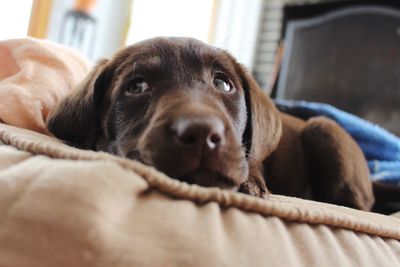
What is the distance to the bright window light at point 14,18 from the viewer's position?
3.65m

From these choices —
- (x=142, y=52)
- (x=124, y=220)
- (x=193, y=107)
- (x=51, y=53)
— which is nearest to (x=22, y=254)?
(x=124, y=220)

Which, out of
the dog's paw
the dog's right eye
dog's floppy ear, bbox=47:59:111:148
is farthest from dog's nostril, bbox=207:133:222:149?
dog's floppy ear, bbox=47:59:111:148

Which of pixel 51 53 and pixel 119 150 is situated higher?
pixel 51 53

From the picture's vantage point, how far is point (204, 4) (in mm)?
5746

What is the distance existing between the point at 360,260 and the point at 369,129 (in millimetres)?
1633

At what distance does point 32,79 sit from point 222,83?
655 mm

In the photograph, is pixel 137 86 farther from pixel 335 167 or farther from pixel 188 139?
pixel 335 167

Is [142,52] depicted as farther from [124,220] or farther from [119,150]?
[124,220]

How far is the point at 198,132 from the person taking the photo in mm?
1041

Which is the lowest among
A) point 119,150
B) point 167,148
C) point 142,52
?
point 119,150

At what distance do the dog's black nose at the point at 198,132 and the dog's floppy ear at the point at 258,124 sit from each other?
0.45 m

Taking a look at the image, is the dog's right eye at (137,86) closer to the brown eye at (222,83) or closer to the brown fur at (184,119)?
the brown fur at (184,119)

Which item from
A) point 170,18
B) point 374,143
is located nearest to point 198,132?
point 374,143

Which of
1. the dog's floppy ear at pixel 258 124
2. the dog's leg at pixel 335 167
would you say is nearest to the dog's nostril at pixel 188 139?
the dog's floppy ear at pixel 258 124
